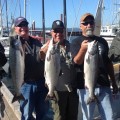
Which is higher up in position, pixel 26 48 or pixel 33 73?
pixel 26 48

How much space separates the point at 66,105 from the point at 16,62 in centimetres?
113

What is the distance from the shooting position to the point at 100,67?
5027 mm

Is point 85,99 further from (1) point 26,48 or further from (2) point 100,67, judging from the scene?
(1) point 26,48

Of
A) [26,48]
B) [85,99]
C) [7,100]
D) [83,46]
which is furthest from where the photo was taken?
[7,100]

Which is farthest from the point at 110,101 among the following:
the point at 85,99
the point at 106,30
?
the point at 106,30

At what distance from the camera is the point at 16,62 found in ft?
16.1

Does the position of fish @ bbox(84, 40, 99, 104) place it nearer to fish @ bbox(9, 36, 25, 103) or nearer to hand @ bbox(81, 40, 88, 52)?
hand @ bbox(81, 40, 88, 52)

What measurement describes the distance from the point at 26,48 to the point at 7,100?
396 centimetres

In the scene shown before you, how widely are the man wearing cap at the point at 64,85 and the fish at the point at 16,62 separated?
1.29ft

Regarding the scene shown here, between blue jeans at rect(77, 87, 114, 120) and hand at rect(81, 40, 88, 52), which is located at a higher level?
hand at rect(81, 40, 88, 52)

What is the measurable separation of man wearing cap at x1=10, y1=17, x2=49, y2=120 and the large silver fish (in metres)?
0.55

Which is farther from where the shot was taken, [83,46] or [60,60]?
[60,60]

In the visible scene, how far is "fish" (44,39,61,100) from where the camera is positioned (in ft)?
15.5

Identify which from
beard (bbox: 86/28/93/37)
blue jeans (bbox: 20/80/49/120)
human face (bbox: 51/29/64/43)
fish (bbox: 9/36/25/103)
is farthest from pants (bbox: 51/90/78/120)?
beard (bbox: 86/28/93/37)
